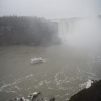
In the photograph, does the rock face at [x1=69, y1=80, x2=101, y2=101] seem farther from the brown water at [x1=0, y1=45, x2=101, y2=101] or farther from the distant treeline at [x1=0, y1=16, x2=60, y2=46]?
the distant treeline at [x1=0, y1=16, x2=60, y2=46]

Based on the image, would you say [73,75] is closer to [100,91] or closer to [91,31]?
[100,91]

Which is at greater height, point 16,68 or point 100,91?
point 100,91

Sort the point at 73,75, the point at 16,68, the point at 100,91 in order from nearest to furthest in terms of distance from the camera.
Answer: the point at 100,91
the point at 73,75
the point at 16,68

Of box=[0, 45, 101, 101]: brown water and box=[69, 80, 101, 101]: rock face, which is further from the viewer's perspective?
box=[0, 45, 101, 101]: brown water

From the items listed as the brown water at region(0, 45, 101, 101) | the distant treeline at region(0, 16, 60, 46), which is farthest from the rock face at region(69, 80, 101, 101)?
the distant treeline at region(0, 16, 60, 46)

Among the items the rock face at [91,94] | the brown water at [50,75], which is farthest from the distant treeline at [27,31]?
the rock face at [91,94]

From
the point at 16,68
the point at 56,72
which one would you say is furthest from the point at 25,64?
the point at 56,72

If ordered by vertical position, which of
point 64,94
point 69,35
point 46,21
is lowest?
point 64,94
